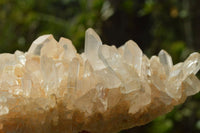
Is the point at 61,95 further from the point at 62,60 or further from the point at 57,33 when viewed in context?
the point at 57,33

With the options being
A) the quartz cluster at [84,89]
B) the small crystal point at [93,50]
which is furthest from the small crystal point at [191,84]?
the small crystal point at [93,50]

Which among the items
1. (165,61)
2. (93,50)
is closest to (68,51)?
(93,50)

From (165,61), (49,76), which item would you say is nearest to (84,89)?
(49,76)

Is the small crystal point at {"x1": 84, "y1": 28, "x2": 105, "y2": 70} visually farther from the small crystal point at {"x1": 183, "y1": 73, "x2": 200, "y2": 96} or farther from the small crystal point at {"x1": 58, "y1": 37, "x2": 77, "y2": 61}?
the small crystal point at {"x1": 183, "y1": 73, "x2": 200, "y2": 96}

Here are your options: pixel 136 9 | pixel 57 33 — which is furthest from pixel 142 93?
pixel 57 33

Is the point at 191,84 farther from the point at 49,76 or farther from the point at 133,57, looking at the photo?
the point at 49,76

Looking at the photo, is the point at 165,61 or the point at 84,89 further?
the point at 165,61

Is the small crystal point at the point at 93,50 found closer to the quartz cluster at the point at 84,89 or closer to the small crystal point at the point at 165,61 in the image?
the quartz cluster at the point at 84,89
